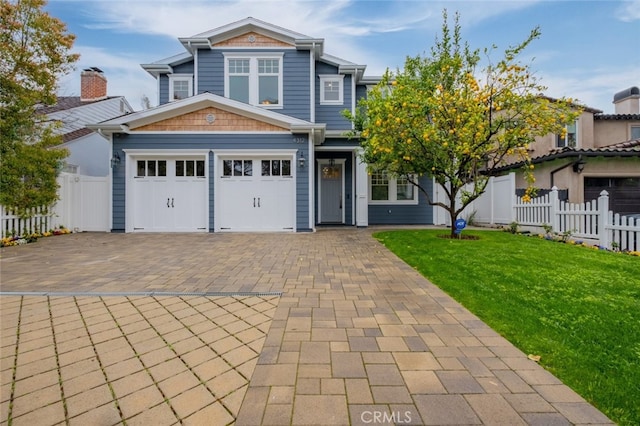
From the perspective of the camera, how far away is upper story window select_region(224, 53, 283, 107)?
39.7 feet

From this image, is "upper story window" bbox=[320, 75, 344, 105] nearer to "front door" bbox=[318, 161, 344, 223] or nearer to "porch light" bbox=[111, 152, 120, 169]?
"front door" bbox=[318, 161, 344, 223]

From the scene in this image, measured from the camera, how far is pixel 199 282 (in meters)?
4.37

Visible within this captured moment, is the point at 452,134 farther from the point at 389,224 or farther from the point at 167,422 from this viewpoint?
the point at 167,422

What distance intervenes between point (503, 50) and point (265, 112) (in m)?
6.79

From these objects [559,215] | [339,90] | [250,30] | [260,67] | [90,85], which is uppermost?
[250,30]

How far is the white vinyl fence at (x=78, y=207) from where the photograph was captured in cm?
952

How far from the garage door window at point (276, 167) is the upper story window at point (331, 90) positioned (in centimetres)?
406

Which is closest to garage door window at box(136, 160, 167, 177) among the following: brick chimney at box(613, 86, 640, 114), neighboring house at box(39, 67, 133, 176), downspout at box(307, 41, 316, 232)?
neighboring house at box(39, 67, 133, 176)

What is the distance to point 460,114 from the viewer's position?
7.25 m

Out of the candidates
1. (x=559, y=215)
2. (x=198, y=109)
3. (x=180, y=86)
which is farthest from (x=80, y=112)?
(x=559, y=215)

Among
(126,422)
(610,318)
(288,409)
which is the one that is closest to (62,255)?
(126,422)

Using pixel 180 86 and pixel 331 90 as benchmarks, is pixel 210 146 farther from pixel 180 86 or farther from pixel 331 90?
pixel 331 90

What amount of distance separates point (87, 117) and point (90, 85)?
2.59 meters

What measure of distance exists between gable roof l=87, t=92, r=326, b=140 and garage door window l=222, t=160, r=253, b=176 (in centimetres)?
154
